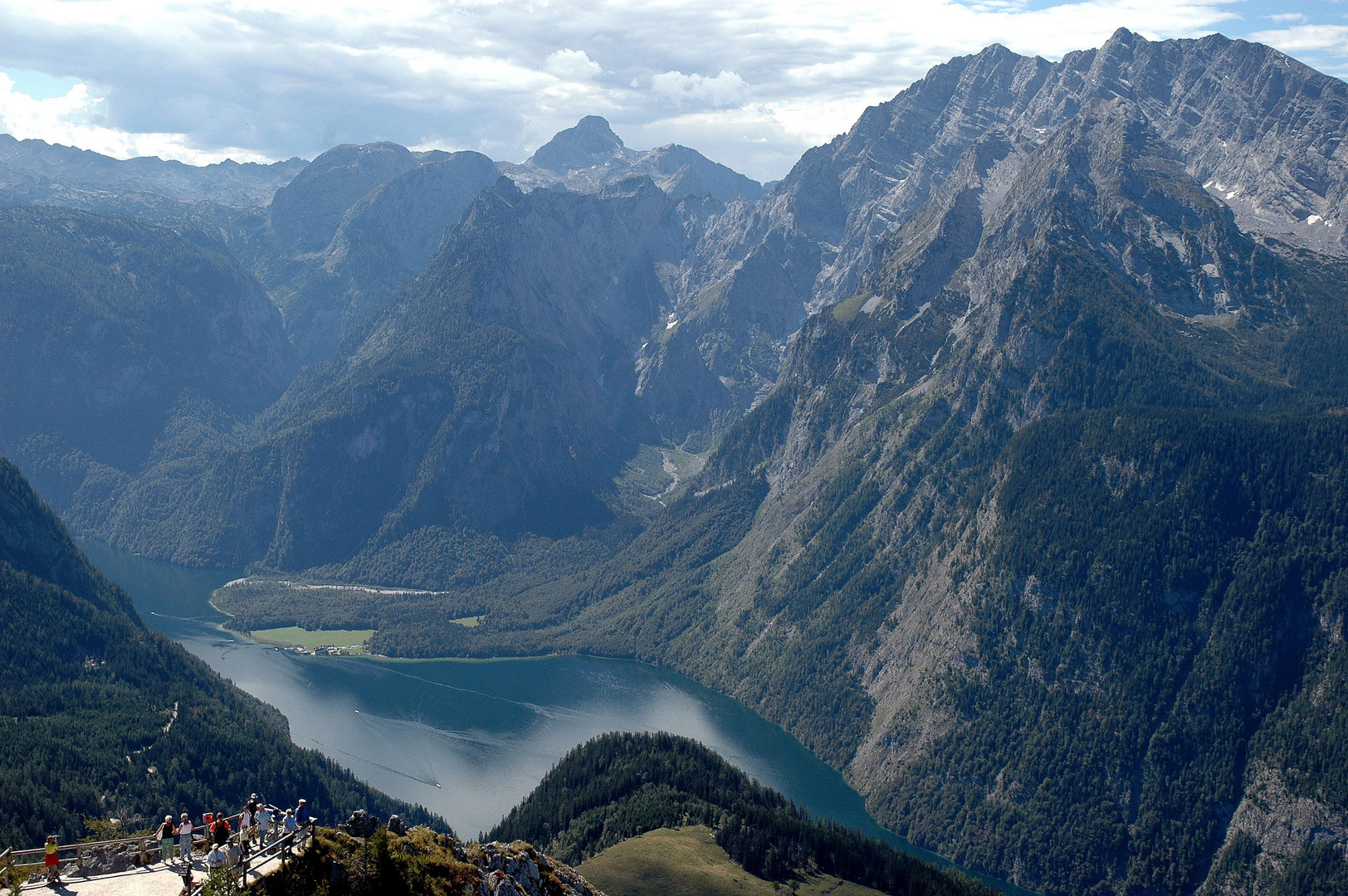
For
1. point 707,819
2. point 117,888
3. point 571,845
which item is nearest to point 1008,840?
point 707,819

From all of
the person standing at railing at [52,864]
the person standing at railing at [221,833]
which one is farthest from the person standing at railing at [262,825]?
the person standing at railing at [52,864]

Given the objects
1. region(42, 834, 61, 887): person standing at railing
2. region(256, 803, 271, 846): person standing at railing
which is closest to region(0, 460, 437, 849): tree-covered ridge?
region(42, 834, 61, 887): person standing at railing

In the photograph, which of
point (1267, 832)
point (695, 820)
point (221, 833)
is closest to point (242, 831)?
point (221, 833)

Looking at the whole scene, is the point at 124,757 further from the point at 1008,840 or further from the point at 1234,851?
the point at 1234,851

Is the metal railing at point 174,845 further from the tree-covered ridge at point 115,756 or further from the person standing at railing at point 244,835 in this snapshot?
the tree-covered ridge at point 115,756

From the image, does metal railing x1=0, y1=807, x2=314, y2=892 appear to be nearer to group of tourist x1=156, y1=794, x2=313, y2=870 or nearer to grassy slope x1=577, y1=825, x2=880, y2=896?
group of tourist x1=156, y1=794, x2=313, y2=870

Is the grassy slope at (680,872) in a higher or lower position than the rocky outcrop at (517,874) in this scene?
lower
